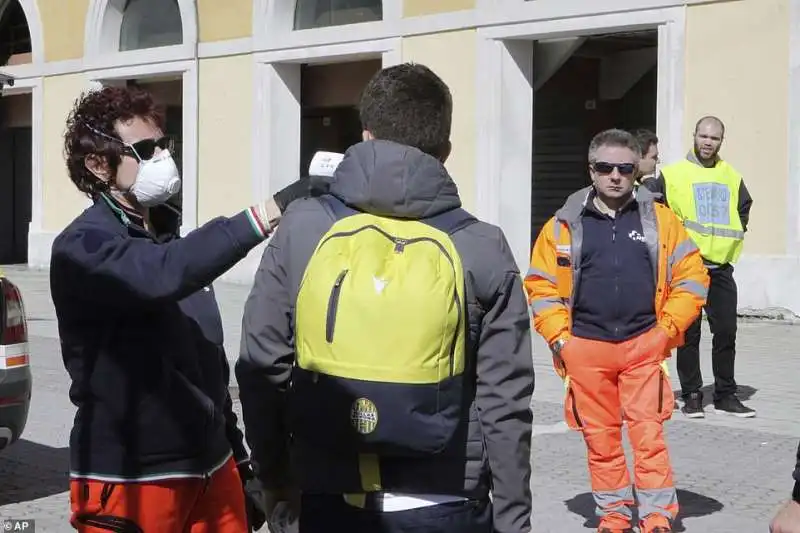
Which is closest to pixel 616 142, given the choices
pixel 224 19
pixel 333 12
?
pixel 333 12

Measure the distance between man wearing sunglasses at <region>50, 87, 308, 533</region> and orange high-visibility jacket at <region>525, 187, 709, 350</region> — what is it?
2.67 meters

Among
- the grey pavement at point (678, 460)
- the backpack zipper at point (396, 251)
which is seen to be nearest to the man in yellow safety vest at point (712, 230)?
the grey pavement at point (678, 460)

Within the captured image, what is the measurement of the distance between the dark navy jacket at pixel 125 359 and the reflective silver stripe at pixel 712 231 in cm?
604

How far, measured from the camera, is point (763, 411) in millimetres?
9297

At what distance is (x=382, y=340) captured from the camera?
275 centimetres

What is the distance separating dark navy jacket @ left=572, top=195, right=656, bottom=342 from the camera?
589 cm

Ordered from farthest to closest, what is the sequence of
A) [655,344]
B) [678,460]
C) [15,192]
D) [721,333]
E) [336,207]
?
1. [15,192]
2. [721,333]
3. [678,460]
4. [655,344]
5. [336,207]

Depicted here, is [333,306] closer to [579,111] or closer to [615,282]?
[615,282]

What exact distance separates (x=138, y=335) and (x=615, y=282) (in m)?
3.15

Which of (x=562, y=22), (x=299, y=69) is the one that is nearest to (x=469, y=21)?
(x=562, y=22)

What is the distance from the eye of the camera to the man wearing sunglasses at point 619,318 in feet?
19.0

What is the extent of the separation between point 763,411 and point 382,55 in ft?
33.4

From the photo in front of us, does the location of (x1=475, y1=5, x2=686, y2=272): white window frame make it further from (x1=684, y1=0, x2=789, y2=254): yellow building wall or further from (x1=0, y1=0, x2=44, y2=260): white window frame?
(x1=0, y1=0, x2=44, y2=260): white window frame

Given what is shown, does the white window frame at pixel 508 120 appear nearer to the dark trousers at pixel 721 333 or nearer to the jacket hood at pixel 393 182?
the dark trousers at pixel 721 333
